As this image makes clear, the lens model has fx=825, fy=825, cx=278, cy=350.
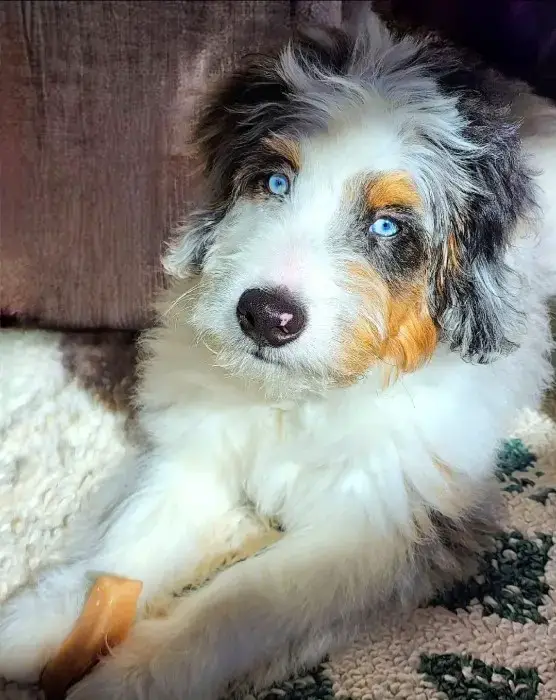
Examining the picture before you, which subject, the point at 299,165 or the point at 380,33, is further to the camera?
the point at 380,33

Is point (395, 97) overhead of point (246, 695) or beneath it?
overhead

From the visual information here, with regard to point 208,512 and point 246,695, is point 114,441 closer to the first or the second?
point 208,512

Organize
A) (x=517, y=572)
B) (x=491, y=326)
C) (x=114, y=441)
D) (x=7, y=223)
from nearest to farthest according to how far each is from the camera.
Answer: (x=491, y=326) < (x=517, y=572) < (x=114, y=441) < (x=7, y=223)

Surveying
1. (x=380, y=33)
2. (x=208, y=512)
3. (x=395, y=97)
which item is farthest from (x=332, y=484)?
(x=380, y=33)

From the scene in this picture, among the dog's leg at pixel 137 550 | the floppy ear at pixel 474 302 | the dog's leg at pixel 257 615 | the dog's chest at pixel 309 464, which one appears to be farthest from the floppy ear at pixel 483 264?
the dog's leg at pixel 137 550

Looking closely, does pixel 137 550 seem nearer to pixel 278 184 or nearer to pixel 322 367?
pixel 322 367

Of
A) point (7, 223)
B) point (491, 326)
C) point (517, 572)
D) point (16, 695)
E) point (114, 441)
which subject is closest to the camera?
point (16, 695)

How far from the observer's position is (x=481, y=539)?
5.09 feet

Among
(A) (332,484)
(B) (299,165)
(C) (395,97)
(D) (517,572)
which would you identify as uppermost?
(C) (395,97)

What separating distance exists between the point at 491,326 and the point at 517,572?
1.59 feet

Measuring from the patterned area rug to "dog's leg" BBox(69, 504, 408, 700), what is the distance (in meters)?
0.07

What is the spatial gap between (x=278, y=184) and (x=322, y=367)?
0.33 m

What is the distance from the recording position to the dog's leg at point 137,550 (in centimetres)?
133

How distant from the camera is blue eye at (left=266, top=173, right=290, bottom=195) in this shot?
136cm
